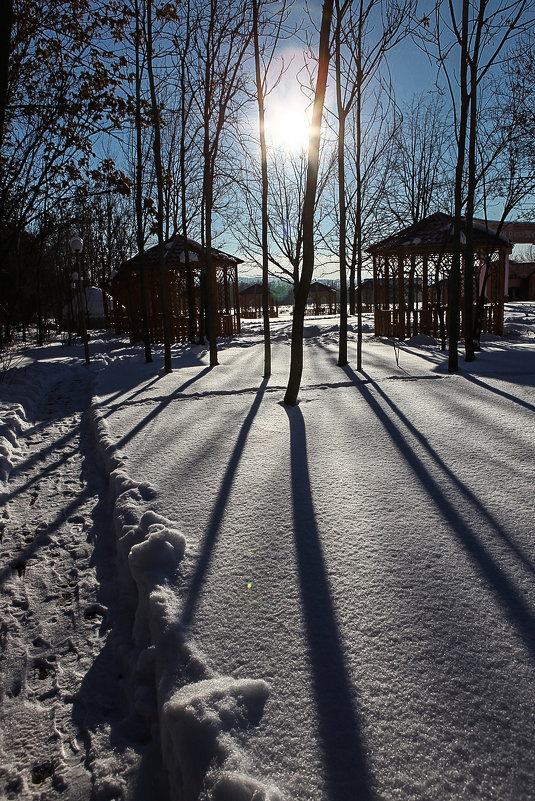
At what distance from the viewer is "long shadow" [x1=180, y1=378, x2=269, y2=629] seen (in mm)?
1895

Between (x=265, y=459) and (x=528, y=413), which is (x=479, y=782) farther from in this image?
(x=528, y=413)

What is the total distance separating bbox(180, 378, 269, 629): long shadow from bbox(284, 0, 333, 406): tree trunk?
4.48 ft

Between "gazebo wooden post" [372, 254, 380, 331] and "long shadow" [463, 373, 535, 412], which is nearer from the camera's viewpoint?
"long shadow" [463, 373, 535, 412]

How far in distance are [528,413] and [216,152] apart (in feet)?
26.5

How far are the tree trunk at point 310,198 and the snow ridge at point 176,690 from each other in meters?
3.23

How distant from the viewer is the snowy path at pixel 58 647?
1.43 m

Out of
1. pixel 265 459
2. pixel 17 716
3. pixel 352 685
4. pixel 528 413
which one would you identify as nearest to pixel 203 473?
pixel 265 459

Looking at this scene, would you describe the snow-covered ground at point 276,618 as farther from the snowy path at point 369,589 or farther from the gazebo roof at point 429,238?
the gazebo roof at point 429,238

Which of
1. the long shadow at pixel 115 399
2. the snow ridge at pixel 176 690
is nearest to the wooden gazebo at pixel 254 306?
the long shadow at pixel 115 399

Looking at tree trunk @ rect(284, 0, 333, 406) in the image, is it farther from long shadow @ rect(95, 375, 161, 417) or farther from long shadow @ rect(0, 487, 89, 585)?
long shadow @ rect(0, 487, 89, 585)

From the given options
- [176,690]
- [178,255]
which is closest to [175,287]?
[178,255]

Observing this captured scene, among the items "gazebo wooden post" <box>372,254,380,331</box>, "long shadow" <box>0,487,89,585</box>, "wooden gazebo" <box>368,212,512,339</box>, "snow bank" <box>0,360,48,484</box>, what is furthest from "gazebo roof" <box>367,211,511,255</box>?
"long shadow" <box>0,487,89,585</box>

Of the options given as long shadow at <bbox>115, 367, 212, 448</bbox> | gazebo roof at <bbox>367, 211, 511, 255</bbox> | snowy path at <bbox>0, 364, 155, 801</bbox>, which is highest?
gazebo roof at <bbox>367, 211, 511, 255</bbox>

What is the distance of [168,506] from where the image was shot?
2.87m
